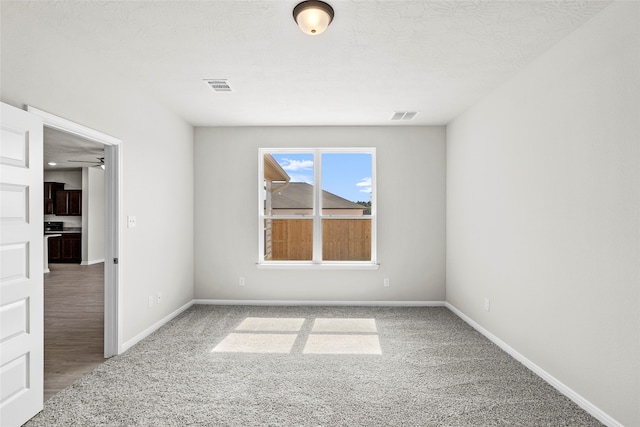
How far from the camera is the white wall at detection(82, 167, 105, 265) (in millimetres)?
9422

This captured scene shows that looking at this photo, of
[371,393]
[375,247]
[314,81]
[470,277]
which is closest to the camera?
[371,393]

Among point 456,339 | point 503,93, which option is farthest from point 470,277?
point 503,93

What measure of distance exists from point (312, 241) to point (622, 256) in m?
3.69

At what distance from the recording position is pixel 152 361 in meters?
3.21

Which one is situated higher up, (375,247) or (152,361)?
(375,247)

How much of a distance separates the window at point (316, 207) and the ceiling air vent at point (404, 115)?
74 cm

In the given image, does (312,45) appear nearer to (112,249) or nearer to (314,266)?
(112,249)

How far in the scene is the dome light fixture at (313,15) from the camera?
2.16m

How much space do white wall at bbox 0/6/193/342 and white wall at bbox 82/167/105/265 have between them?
19.8ft

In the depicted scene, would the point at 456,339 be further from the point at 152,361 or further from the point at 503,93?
the point at 152,361

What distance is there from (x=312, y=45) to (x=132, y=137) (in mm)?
2061

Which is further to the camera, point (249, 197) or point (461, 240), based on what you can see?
point (249, 197)

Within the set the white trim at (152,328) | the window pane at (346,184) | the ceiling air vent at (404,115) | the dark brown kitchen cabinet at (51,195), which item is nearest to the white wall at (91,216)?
the dark brown kitchen cabinet at (51,195)

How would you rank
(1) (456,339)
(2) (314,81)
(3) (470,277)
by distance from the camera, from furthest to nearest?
(3) (470,277)
(1) (456,339)
(2) (314,81)
